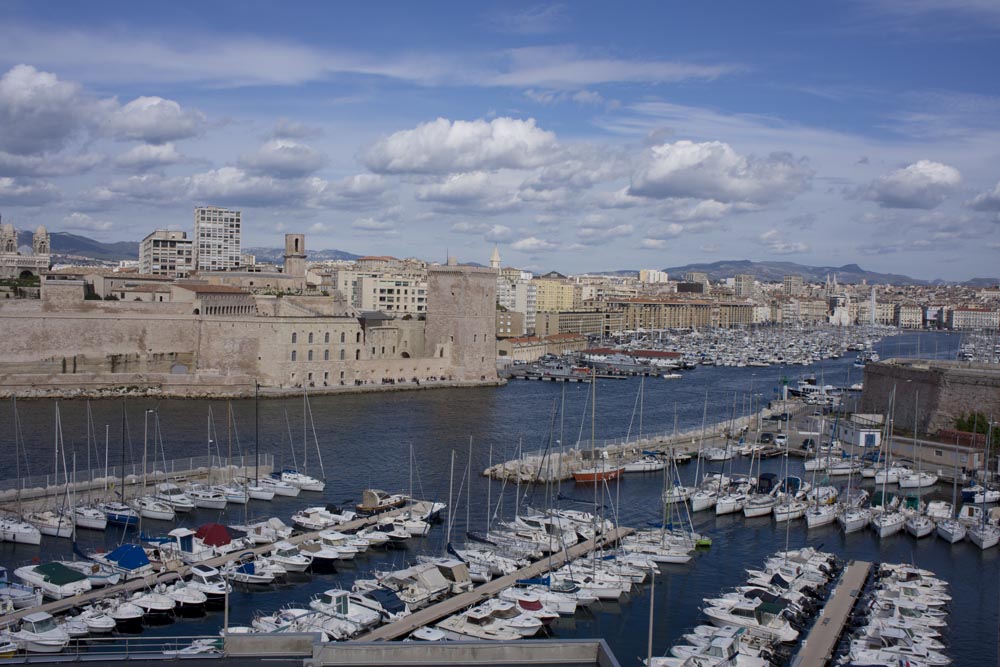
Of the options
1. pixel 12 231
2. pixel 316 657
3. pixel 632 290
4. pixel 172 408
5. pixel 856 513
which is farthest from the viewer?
pixel 632 290

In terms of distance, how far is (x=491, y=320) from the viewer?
34750 millimetres

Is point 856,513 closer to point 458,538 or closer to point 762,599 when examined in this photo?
point 762,599

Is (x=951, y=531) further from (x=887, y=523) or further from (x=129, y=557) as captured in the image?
(x=129, y=557)

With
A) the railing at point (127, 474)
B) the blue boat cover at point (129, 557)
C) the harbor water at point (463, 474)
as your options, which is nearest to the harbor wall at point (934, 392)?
the harbor water at point (463, 474)

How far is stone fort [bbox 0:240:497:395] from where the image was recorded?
27.8 m

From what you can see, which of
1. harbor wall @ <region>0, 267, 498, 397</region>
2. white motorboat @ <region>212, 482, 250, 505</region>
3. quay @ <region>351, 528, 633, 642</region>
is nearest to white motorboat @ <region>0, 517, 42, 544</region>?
white motorboat @ <region>212, 482, 250, 505</region>

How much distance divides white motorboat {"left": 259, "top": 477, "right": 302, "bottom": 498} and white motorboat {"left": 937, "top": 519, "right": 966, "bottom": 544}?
415 inches

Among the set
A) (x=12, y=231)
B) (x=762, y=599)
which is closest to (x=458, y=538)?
(x=762, y=599)

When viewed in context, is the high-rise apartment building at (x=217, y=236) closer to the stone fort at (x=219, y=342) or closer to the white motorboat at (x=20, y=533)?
the stone fort at (x=219, y=342)

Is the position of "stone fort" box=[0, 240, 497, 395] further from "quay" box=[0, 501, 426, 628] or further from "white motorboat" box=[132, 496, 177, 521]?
"quay" box=[0, 501, 426, 628]

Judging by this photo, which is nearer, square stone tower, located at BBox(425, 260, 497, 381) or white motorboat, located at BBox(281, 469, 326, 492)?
white motorboat, located at BBox(281, 469, 326, 492)

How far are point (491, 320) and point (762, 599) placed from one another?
79.9 feet

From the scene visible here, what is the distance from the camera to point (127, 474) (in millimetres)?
16109

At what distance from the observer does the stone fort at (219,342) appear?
2780 centimetres
